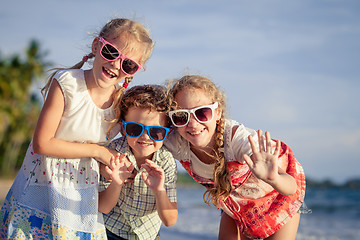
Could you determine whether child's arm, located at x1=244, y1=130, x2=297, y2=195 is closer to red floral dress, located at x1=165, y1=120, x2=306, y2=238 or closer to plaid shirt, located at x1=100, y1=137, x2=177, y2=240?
red floral dress, located at x1=165, y1=120, x2=306, y2=238

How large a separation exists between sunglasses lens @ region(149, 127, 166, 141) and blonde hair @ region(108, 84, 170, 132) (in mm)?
149

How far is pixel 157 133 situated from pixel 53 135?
0.90 meters

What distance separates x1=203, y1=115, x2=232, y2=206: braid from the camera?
3.69 m

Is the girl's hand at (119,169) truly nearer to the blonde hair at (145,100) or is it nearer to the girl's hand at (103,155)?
the girl's hand at (103,155)

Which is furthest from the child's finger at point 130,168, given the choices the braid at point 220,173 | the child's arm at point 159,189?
the braid at point 220,173

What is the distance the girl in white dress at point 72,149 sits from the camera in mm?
3309

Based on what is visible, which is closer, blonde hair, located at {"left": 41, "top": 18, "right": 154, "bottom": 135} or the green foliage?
blonde hair, located at {"left": 41, "top": 18, "right": 154, "bottom": 135}

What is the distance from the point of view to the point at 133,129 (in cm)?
358

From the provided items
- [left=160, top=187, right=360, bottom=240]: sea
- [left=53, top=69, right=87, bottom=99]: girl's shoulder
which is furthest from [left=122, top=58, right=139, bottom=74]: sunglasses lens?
[left=160, top=187, right=360, bottom=240]: sea

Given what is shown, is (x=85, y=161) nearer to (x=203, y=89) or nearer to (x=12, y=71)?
(x=203, y=89)

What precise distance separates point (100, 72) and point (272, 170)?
5.59 feet

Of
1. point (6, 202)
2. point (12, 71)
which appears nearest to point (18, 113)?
point (12, 71)

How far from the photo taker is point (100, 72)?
3.50 metres

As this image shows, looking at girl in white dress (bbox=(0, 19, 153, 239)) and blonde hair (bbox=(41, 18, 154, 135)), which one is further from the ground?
blonde hair (bbox=(41, 18, 154, 135))
